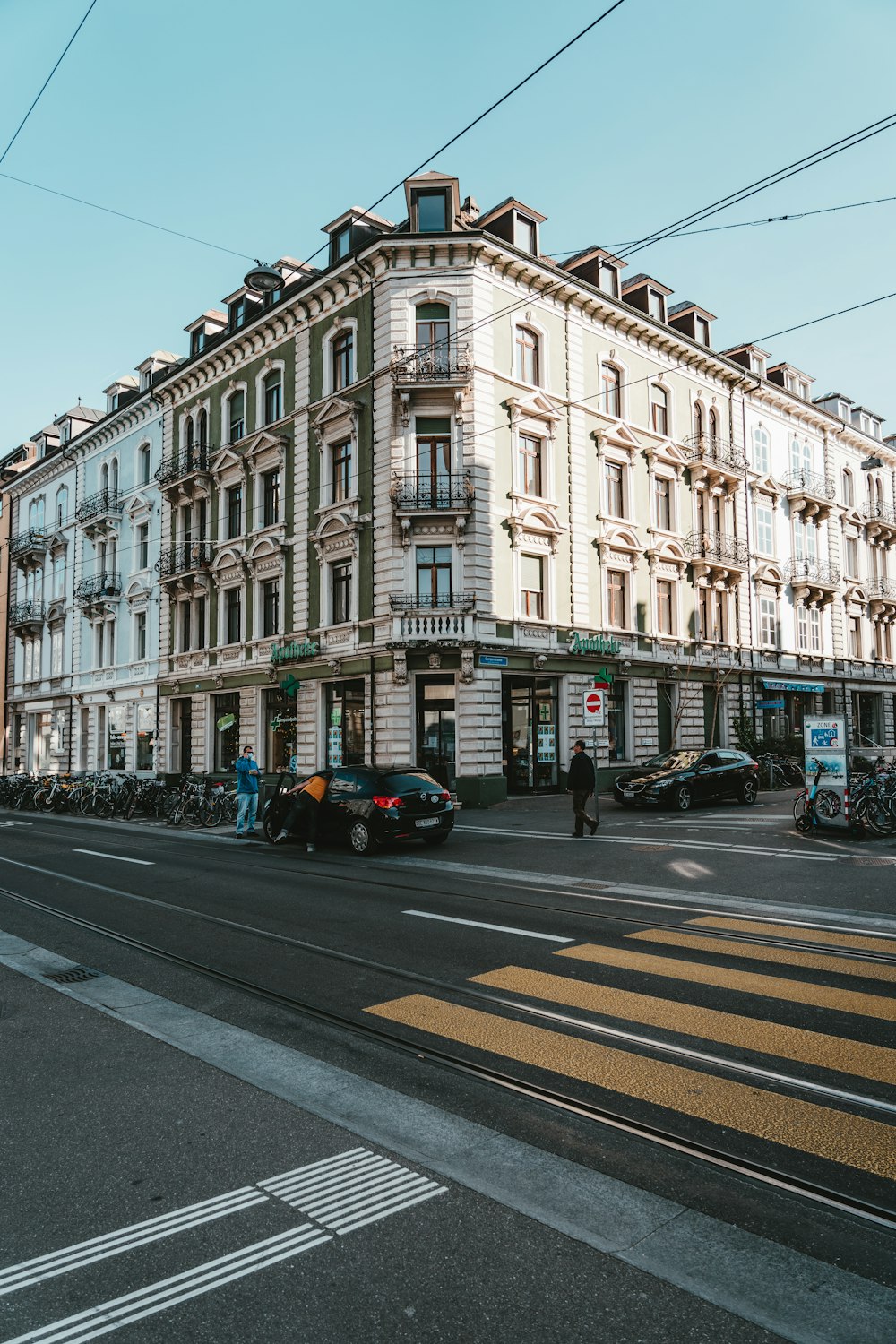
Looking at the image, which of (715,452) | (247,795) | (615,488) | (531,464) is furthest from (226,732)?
(715,452)

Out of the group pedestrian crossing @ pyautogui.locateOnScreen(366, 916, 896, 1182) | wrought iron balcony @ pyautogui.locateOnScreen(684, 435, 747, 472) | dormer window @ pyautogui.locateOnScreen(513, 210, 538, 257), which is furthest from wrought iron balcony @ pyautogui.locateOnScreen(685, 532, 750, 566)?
pedestrian crossing @ pyautogui.locateOnScreen(366, 916, 896, 1182)

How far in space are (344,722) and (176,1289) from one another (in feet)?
78.6

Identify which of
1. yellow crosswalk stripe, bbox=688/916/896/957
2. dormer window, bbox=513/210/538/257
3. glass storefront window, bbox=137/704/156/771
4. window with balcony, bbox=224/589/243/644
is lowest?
yellow crosswalk stripe, bbox=688/916/896/957

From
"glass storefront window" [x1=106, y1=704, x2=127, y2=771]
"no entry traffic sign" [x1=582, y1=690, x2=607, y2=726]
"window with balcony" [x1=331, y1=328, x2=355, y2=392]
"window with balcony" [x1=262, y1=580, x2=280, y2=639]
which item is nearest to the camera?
"no entry traffic sign" [x1=582, y1=690, x2=607, y2=726]

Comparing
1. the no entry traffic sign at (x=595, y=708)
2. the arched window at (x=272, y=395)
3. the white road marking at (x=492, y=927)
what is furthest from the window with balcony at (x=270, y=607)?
the white road marking at (x=492, y=927)

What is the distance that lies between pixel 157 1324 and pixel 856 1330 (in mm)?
2209

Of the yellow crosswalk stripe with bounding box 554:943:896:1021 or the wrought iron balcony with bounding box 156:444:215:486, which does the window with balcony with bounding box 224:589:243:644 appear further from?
the yellow crosswalk stripe with bounding box 554:943:896:1021

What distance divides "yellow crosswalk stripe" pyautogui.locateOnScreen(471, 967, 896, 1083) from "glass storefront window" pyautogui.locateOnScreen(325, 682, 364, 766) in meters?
19.6

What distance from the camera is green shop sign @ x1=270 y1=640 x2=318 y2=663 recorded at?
27.5 meters

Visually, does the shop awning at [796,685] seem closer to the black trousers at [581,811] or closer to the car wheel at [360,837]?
the black trousers at [581,811]

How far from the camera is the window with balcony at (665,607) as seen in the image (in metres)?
31.1

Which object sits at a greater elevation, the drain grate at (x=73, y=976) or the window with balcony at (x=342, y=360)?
the window with balcony at (x=342, y=360)

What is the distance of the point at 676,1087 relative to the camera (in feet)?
15.1

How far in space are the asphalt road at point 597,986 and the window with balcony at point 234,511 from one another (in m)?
20.0
